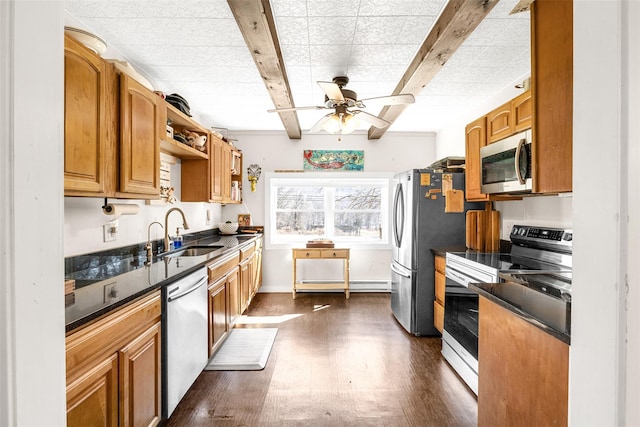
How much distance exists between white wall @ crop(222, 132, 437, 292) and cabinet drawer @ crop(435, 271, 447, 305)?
Answer: 1.75 metres

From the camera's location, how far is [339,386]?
2312 mm

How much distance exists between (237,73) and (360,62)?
1040mm

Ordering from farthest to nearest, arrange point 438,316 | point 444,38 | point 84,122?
point 438,316 < point 444,38 < point 84,122

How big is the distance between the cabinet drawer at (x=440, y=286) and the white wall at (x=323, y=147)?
1.75 meters

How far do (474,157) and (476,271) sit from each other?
108 cm

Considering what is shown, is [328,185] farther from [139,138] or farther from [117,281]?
[117,281]

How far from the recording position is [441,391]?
7.44ft

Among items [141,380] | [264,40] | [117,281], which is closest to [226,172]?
[264,40]

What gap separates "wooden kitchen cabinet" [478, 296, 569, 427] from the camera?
40.5 inches

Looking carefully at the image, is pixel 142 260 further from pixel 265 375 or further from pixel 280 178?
pixel 280 178

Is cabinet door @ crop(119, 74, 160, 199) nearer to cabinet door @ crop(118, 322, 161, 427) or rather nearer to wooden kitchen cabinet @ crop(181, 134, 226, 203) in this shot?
cabinet door @ crop(118, 322, 161, 427)

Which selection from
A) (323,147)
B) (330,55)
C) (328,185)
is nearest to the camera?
(330,55)

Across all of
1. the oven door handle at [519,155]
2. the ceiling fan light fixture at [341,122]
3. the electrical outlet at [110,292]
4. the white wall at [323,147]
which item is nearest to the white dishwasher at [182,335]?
the electrical outlet at [110,292]
